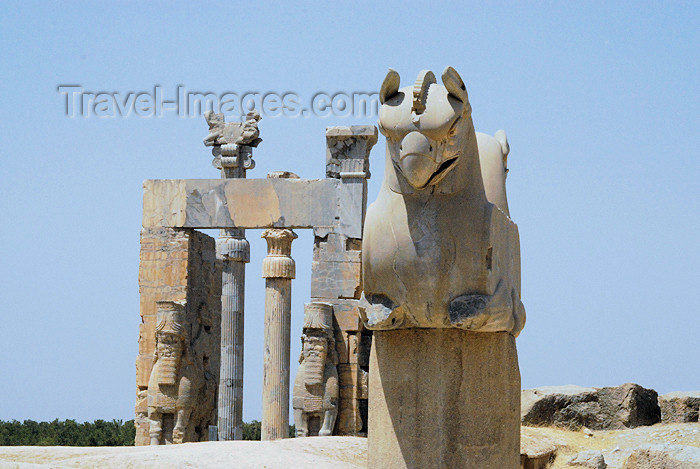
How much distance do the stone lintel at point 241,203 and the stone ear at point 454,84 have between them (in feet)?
25.4

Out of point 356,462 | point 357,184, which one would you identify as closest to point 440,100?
point 356,462

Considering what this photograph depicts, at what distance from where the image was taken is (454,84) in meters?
4.95

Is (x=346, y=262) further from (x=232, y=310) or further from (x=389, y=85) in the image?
(x=389, y=85)

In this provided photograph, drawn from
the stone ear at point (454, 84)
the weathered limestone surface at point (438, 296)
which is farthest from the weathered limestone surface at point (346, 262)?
the stone ear at point (454, 84)

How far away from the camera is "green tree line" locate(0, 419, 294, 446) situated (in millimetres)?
19359

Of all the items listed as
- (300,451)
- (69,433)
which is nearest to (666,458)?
(300,451)

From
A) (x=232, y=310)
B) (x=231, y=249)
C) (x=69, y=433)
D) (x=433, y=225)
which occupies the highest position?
(x=231, y=249)

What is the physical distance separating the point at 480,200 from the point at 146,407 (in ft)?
29.1

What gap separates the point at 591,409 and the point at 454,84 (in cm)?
808

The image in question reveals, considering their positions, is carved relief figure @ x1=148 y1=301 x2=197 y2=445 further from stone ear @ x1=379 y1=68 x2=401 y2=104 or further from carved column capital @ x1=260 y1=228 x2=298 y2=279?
stone ear @ x1=379 y1=68 x2=401 y2=104

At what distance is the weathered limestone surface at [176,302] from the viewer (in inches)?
508

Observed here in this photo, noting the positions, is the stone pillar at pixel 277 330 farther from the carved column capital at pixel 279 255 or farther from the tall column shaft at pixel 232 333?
the tall column shaft at pixel 232 333

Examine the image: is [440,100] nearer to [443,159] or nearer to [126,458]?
[443,159]

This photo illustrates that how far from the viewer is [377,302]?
5.17 m
